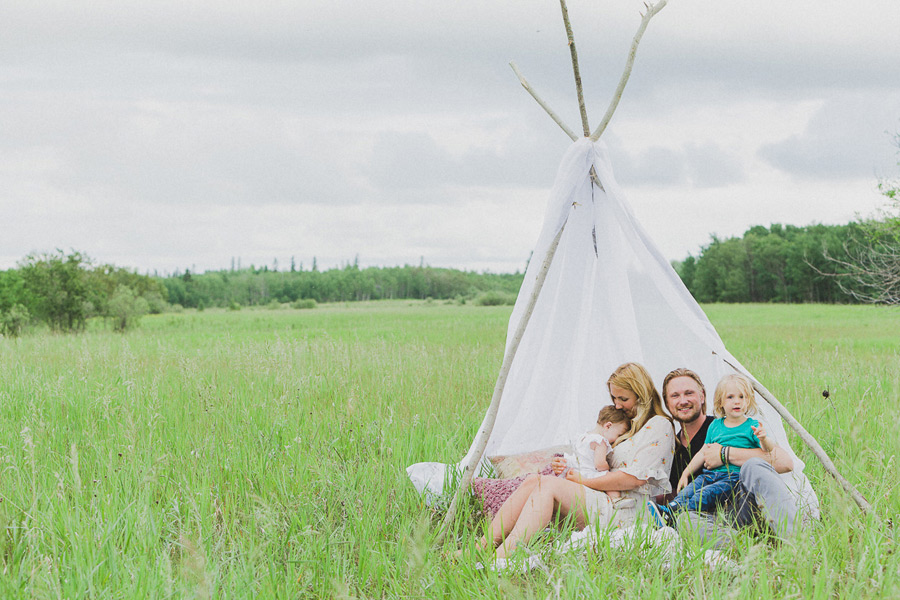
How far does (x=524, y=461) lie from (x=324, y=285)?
66.1 metres

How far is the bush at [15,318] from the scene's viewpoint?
1777 centimetres

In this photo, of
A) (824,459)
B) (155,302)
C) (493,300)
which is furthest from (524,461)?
(493,300)

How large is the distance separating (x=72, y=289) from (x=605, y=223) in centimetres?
2075

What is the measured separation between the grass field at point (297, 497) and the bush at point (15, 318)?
12.7 meters

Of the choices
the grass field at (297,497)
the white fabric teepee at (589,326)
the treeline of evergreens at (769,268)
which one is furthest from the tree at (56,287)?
the treeline of evergreens at (769,268)

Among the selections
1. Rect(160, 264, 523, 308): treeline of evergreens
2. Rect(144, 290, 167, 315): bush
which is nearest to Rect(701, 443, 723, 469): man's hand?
Rect(144, 290, 167, 315): bush

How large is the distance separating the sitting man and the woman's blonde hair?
91 mm

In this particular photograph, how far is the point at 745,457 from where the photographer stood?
322 centimetres

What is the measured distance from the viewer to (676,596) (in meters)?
2.51

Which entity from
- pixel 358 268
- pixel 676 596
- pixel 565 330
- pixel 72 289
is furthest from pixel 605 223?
pixel 358 268

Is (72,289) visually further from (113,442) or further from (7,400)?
(113,442)

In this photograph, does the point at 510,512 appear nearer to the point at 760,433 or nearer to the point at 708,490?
the point at 708,490

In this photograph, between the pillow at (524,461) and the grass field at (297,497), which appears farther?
the pillow at (524,461)

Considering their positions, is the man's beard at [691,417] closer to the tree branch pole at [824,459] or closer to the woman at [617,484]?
the woman at [617,484]
